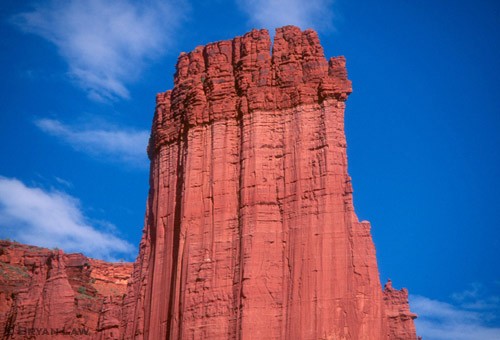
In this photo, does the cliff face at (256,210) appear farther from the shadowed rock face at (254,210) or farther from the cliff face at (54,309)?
the cliff face at (54,309)

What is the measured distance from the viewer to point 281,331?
112 feet

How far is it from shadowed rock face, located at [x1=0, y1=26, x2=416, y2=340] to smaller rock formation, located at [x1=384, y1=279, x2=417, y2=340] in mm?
22377

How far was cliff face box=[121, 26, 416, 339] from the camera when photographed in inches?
1351

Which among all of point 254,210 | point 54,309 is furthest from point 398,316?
point 254,210

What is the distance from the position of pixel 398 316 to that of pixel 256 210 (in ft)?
89.7

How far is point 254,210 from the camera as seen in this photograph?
36.7 meters

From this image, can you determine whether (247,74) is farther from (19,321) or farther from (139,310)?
(19,321)

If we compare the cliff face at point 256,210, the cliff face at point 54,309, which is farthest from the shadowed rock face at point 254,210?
the cliff face at point 54,309

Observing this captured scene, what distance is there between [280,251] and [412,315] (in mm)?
28242

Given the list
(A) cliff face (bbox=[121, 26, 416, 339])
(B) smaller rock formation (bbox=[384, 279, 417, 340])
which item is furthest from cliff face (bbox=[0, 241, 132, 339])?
(B) smaller rock formation (bbox=[384, 279, 417, 340])

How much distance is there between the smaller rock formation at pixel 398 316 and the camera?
60562 mm

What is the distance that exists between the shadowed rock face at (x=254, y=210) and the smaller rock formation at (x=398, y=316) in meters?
22.4

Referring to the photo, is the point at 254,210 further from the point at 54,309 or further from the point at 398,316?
the point at 398,316

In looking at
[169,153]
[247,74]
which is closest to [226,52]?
[247,74]
